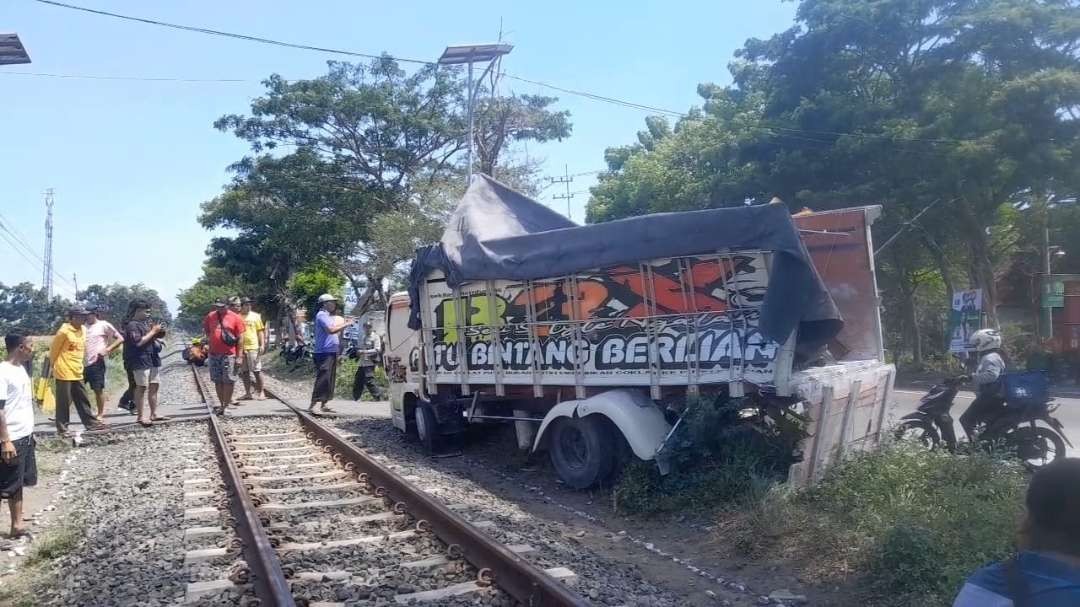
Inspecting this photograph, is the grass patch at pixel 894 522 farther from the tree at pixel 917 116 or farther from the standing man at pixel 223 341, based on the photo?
the tree at pixel 917 116

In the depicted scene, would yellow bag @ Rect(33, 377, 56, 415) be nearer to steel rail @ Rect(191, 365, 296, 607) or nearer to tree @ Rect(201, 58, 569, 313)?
→ steel rail @ Rect(191, 365, 296, 607)

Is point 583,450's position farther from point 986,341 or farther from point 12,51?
point 12,51

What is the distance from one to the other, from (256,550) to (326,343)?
7.62 m

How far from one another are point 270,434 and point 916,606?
8981mm

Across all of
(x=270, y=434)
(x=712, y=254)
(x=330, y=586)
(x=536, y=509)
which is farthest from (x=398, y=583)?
(x=270, y=434)

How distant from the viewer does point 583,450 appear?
26.6 feet

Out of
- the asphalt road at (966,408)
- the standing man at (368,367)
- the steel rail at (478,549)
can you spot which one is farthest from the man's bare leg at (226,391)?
the asphalt road at (966,408)

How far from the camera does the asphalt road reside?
37.3ft

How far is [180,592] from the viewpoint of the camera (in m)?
5.14

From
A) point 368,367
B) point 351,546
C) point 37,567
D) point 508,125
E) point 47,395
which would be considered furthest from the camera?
point 508,125

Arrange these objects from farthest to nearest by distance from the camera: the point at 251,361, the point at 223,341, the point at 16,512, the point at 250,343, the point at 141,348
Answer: the point at 251,361 < the point at 250,343 < the point at 223,341 < the point at 141,348 < the point at 16,512

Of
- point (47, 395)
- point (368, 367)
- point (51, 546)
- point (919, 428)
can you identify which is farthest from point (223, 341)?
point (919, 428)

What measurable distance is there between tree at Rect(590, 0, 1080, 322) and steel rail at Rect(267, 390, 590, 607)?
1501 centimetres

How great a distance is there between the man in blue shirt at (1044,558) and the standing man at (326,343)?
11531mm
